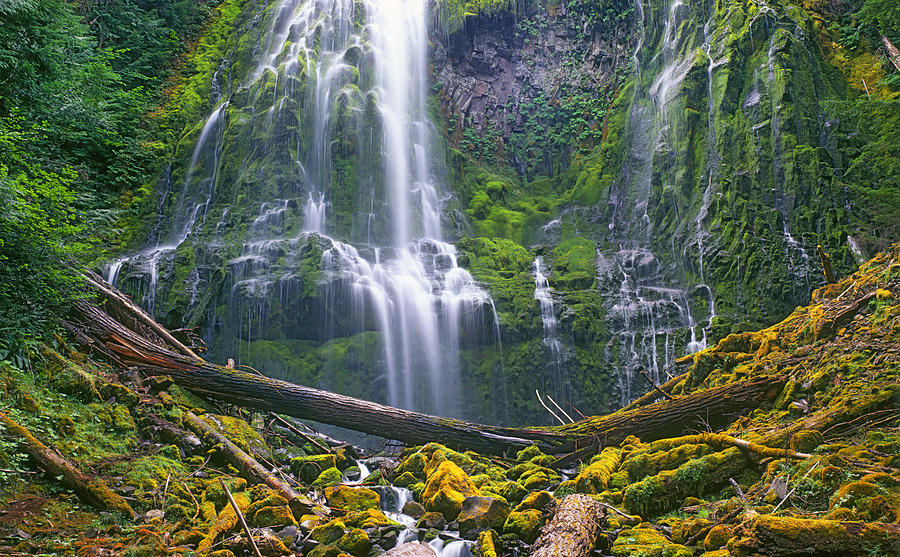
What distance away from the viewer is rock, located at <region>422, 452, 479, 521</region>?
572 centimetres

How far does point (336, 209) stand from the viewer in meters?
16.7

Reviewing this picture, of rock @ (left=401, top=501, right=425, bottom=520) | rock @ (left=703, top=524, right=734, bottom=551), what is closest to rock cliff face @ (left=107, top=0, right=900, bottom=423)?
rock @ (left=401, top=501, right=425, bottom=520)

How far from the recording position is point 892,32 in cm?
1427

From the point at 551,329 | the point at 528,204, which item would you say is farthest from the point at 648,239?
the point at 528,204

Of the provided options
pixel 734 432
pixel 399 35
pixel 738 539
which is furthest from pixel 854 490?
pixel 399 35

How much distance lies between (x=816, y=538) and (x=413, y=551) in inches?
121

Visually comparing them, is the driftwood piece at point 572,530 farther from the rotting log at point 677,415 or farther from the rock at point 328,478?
the rock at point 328,478

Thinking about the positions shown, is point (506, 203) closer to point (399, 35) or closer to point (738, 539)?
point (399, 35)

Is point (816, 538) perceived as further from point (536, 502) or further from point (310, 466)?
point (310, 466)

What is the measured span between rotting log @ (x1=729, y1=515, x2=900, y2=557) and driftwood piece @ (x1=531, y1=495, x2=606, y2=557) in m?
1.24

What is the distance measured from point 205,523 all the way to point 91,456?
142 cm

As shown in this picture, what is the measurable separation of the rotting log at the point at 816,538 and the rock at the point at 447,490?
2978mm

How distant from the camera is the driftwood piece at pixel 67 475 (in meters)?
4.39

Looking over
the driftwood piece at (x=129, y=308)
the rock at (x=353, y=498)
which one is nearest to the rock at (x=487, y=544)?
the rock at (x=353, y=498)
